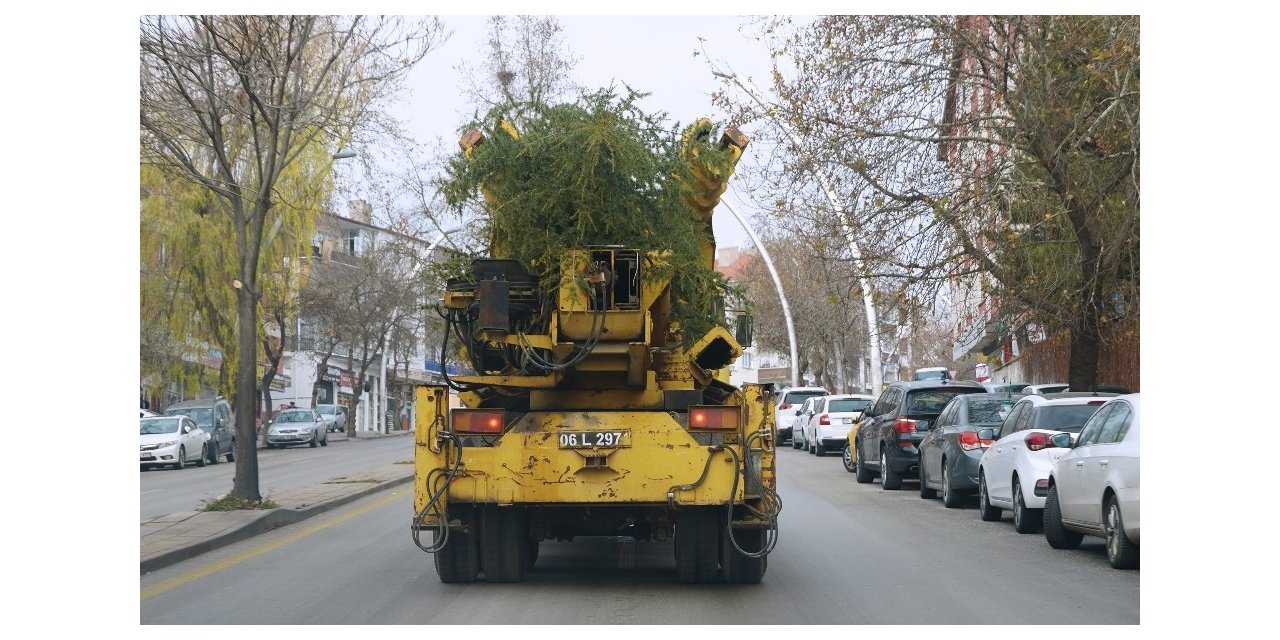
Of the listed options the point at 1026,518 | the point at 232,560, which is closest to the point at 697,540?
the point at 232,560

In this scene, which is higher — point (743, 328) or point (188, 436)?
point (743, 328)

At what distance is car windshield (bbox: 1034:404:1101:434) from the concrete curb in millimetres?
8368

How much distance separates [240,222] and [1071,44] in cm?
1113

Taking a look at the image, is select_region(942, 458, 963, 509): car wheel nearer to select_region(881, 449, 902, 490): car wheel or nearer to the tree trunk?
select_region(881, 449, 902, 490): car wheel

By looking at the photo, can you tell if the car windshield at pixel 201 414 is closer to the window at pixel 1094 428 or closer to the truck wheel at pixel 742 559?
the window at pixel 1094 428

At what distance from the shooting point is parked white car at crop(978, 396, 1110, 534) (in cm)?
1419

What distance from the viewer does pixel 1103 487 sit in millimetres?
11219

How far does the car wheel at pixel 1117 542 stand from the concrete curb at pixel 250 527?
301 inches

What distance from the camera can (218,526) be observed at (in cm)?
1448

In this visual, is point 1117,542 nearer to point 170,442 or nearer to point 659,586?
point 659,586

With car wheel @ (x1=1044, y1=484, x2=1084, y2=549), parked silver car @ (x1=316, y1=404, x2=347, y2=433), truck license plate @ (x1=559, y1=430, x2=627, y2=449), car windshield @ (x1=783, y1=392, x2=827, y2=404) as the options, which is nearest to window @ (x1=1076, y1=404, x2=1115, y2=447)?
car wheel @ (x1=1044, y1=484, x2=1084, y2=549)

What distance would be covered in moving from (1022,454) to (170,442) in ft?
78.6

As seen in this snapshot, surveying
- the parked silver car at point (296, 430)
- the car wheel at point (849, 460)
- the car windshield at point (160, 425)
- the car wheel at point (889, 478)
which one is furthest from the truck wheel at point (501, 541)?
the parked silver car at point (296, 430)
